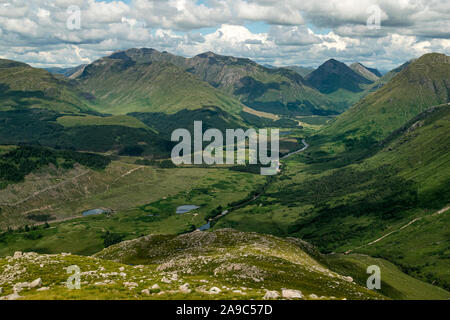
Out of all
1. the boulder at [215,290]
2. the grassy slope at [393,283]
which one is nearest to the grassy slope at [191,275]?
the boulder at [215,290]

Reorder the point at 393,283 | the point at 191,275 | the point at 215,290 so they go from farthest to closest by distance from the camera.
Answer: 1. the point at 393,283
2. the point at 191,275
3. the point at 215,290

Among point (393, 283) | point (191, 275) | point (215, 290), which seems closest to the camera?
point (215, 290)

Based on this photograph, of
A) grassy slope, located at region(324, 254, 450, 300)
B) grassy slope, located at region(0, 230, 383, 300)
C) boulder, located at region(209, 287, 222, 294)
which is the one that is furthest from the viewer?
grassy slope, located at region(324, 254, 450, 300)

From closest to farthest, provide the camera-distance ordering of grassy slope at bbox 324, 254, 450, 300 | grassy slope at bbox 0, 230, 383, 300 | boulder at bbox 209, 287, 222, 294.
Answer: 1. grassy slope at bbox 0, 230, 383, 300
2. boulder at bbox 209, 287, 222, 294
3. grassy slope at bbox 324, 254, 450, 300

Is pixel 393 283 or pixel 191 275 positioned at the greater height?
pixel 191 275

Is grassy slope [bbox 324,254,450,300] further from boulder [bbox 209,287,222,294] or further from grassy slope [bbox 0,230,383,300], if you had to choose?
boulder [bbox 209,287,222,294]

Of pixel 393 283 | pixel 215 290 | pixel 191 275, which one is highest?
pixel 215 290

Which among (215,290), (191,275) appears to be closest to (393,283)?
(191,275)

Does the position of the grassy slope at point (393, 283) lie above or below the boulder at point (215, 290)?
below

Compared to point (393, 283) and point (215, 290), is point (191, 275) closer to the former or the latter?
point (215, 290)

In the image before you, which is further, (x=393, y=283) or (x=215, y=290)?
(x=393, y=283)

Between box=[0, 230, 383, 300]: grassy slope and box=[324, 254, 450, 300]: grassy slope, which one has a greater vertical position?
box=[0, 230, 383, 300]: grassy slope

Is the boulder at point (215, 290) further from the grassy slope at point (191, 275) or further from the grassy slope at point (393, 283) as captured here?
the grassy slope at point (393, 283)

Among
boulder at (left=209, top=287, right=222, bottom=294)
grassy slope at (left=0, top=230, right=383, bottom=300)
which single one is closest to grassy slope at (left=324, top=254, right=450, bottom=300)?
grassy slope at (left=0, top=230, right=383, bottom=300)
